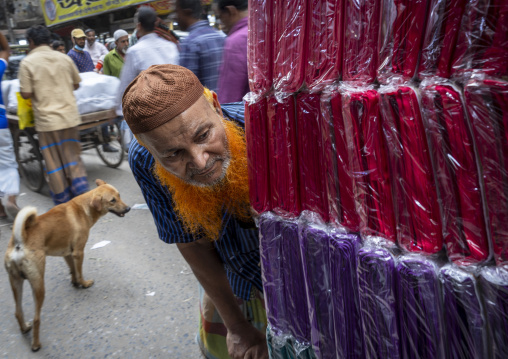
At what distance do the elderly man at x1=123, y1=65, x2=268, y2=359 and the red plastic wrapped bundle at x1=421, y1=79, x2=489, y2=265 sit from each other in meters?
0.65

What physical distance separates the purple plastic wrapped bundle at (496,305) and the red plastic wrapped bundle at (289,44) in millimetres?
529

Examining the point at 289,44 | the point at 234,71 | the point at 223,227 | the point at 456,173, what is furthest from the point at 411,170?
the point at 234,71

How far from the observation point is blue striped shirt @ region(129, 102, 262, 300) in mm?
1477

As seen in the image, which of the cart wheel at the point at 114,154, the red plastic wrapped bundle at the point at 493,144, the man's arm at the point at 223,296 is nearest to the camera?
the red plastic wrapped bundle at the point at 493,144

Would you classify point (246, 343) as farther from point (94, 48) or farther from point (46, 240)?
point (94, 48)

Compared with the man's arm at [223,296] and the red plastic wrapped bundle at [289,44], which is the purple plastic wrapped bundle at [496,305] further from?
the man's arm at [223,296]

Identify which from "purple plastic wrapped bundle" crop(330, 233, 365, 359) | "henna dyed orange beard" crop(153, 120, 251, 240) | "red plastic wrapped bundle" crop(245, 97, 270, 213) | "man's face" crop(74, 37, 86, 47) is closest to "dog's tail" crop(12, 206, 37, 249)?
"henna dyed orange beard" crop(153, 120, 251, 240)

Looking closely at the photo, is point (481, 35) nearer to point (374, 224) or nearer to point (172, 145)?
point (374, 224)

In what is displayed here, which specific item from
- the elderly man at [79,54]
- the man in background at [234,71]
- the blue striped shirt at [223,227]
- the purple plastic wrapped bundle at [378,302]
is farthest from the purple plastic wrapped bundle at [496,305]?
the elderly man at [79,54]

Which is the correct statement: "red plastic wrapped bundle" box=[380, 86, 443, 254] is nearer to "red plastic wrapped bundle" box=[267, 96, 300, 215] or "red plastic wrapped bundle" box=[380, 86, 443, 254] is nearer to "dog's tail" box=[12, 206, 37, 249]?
"red plastic wrapped bundle" box=[267, 96, 300, 215]

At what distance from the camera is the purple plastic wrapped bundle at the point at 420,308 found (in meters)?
0.78

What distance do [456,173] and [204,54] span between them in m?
2.66

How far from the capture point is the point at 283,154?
40.5 inches

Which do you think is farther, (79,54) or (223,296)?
(79,54)
